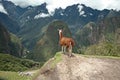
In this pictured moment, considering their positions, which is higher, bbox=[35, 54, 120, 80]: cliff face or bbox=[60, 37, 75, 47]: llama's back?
bbox=[60, 37, 75, 47]: llama's back

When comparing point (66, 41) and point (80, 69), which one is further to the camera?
point (66, 41)

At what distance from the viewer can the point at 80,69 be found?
3547 cm

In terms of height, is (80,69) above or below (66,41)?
below

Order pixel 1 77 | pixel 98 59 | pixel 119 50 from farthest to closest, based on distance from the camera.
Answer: pixel 119 50 < pixel 1 77 < pixel 98 59

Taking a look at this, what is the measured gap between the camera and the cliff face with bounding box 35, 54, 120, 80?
35.2 metres

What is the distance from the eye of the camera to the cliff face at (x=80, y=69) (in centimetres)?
3516

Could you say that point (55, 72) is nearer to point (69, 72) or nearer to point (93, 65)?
point (69, 72)

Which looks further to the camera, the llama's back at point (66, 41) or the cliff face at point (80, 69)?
the llama's back at point (66, 41)

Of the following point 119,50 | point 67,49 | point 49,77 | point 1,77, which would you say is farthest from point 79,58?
point 119,50

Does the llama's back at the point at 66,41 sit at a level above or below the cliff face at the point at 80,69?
above

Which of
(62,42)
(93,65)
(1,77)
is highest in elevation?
(62,42)

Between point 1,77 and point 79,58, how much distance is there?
133ft

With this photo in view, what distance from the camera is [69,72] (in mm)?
35500

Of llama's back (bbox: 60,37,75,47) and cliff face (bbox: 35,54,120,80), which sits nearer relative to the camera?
cliff face (bbox: 35,54,120,80)
